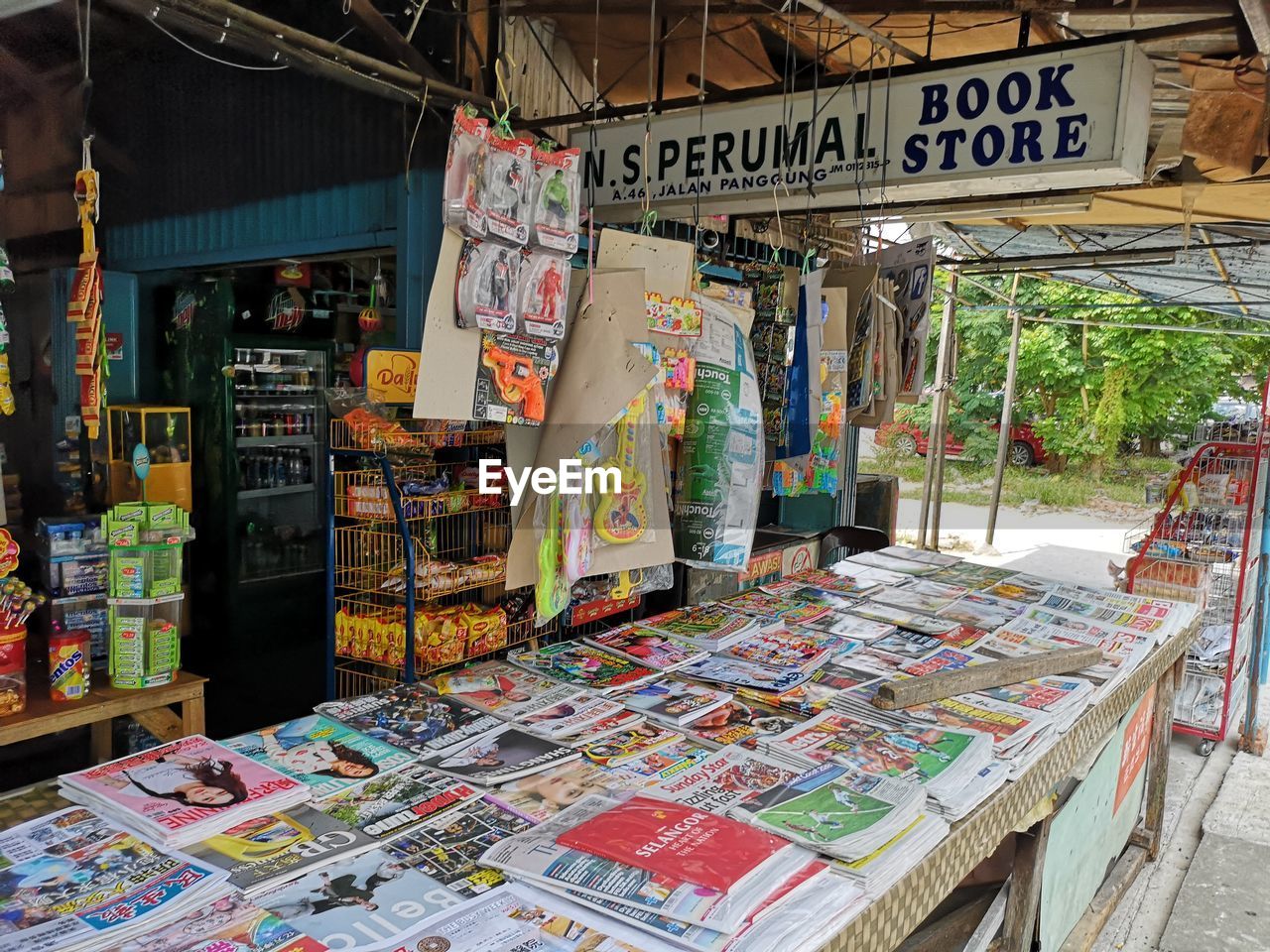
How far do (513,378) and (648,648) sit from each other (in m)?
1.12

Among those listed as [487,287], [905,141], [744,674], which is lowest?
[744,674]

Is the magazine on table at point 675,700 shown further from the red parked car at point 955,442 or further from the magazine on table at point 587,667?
the red parked car at point 955,442

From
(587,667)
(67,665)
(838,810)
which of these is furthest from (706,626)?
(67,665)

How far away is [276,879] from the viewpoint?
5.04 ft

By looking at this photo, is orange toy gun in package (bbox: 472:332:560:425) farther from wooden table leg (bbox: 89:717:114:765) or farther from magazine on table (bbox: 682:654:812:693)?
wooden table leg (bbox: 89:717:114:765)

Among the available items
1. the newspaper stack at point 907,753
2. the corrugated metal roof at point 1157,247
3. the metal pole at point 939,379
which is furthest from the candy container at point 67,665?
the metal pole at point 939,379

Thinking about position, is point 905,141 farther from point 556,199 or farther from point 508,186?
point 508,186

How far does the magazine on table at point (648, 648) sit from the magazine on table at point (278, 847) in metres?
1.28

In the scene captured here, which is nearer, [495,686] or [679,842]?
[679,842]

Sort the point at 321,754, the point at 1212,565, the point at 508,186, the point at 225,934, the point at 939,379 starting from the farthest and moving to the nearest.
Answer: the point at 939,379, the point at 1212,565, the point at 508,186, the point at 321,754, the point at 225,934

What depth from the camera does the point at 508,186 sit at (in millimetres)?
2281

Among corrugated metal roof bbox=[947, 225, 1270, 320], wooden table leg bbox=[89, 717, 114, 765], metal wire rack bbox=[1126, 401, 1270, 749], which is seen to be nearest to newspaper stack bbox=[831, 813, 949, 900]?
wooden table leg bbox=[89, 717, 114, 765]

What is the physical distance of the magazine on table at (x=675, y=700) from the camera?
7.93 feet

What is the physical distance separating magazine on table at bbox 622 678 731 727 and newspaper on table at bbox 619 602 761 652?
0.40m
